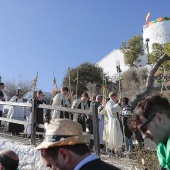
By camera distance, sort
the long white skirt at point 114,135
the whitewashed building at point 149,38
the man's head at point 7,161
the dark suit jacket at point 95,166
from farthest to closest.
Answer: the whitewashed building at point 149,38, the long white skirt at point 114,135, the man's head at point 7,161, the dark suit jacket at point 95,166

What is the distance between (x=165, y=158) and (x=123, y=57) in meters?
41.6

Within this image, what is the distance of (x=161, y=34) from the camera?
144ft

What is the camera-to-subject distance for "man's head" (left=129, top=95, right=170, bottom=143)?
189 cm

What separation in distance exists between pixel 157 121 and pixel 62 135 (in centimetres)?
67

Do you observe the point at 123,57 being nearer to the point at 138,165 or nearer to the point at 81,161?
the point at 138,165

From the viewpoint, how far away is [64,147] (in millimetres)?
1719

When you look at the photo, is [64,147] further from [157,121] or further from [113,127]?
[113,127]

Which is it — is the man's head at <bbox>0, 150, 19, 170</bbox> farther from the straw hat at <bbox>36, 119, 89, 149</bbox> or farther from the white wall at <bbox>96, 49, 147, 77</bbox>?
the white wall at <bbox>96, 49, 147, 77</bbox>

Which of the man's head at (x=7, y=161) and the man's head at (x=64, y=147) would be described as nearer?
the man's head at (x=64, y=147)

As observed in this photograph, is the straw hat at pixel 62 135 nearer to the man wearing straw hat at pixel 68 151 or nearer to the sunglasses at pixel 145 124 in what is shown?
the man wearing straw hat at pixel 68 151

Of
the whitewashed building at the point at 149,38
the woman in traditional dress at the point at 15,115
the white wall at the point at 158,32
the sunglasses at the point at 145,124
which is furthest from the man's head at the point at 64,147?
the white wall at the point at 158,32

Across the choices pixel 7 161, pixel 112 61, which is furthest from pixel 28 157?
pixel 112 61

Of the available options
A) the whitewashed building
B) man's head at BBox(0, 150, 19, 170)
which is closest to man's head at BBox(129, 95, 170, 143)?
man's head at BBox(0, 150, 19, 170)

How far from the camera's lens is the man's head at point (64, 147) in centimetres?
170
